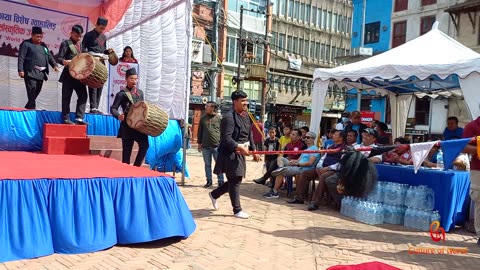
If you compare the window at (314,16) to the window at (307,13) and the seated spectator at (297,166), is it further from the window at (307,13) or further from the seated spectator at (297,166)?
the seated spectator at (297,166)

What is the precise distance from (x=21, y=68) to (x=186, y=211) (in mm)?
3989

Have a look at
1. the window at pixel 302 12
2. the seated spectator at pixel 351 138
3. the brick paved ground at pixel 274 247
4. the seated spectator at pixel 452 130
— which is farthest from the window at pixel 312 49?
the brick paved ground at pixel 274 247

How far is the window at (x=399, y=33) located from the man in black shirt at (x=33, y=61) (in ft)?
79.5

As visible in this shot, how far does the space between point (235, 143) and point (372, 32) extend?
26.4 meters

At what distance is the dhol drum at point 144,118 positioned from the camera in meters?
5.73

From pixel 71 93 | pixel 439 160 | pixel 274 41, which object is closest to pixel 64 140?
pixel 71 93

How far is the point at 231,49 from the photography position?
32.4m

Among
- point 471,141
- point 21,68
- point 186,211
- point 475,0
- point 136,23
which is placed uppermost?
point 475,0

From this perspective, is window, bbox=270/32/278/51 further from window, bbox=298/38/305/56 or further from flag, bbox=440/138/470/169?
flag, bbox=440/138/470/169

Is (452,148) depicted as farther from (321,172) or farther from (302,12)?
(302,12)

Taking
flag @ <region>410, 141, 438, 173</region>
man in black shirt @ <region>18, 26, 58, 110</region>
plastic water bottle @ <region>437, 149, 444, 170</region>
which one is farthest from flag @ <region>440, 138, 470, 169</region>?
man in black shirt @ <region>18, 26, 58, 110</region>

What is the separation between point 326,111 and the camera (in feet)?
130

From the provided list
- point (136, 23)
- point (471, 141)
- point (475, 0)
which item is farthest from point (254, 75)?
point (471, 141)

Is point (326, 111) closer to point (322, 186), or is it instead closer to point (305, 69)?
point (305, 69)
